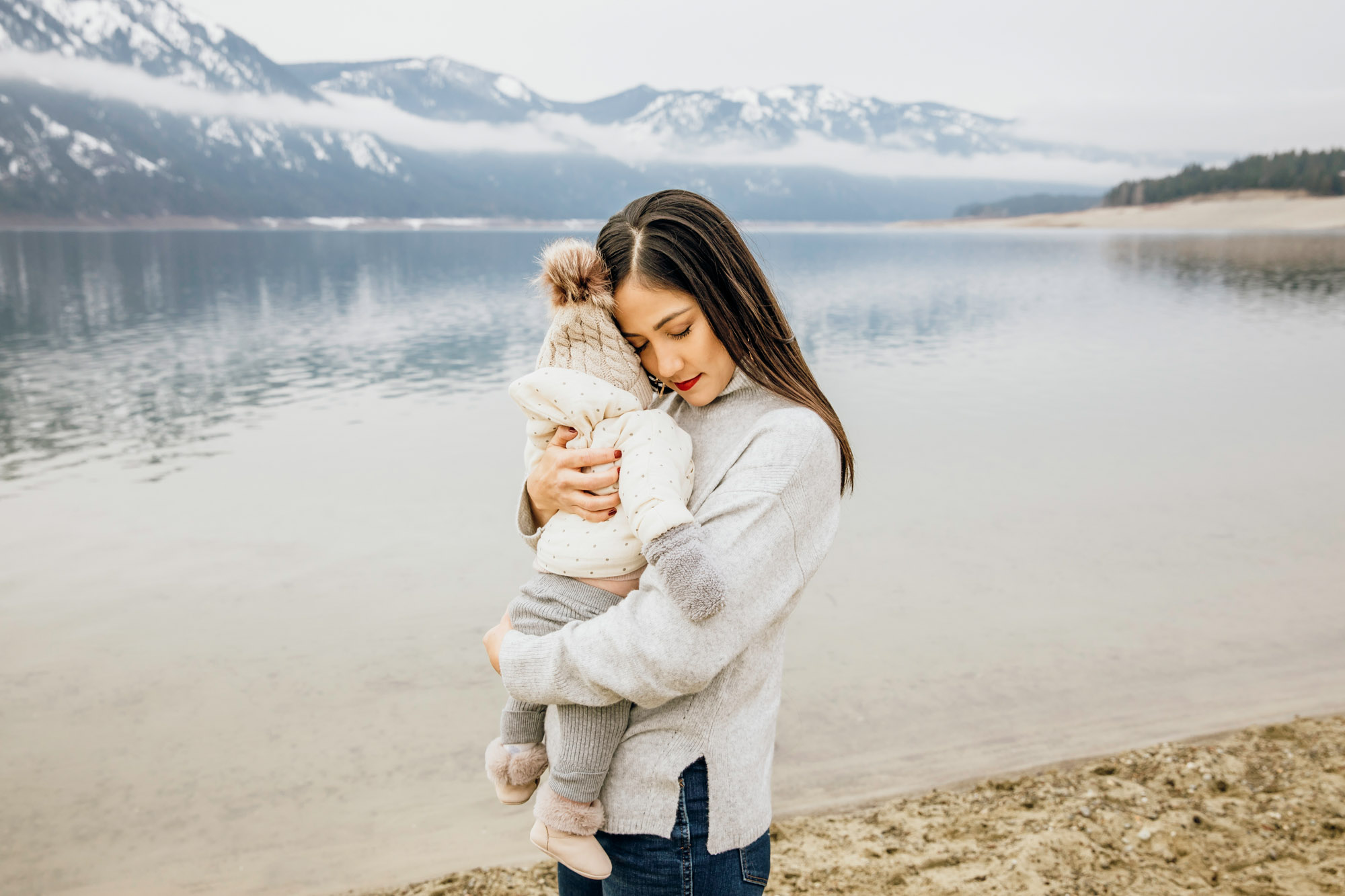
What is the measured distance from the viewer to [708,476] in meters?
1.69

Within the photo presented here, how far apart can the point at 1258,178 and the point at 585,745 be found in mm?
119296

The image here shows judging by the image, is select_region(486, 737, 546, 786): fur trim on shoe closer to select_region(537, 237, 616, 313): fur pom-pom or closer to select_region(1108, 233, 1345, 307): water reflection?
select_region(537, 237, 616, 313): fur pom-pom

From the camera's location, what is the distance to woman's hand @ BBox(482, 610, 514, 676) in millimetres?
1685

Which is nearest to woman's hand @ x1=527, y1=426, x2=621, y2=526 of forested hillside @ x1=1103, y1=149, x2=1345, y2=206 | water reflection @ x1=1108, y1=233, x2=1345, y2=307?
water reflection @ x1=1108, y1=233, x2=1345, y2=307

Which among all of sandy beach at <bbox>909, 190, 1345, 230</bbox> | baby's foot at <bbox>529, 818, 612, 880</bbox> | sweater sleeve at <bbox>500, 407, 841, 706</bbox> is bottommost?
baby's foot at <bbox>529, 818, 612, 880</bbox>

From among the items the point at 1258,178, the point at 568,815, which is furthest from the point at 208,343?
the point at 1258,178

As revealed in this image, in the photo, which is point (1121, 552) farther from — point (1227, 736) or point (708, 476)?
point (708, 476)

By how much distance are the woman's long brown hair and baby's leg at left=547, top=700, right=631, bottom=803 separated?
656 mm

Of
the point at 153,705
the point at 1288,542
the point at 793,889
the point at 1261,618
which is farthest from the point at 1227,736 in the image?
the point at 153,705

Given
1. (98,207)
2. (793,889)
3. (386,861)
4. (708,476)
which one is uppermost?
(98,207)

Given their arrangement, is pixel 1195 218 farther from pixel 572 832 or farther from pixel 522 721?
pixel 572 832

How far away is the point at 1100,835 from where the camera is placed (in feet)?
11.1

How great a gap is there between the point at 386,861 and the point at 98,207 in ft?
666

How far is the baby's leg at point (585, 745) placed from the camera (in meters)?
1.65
